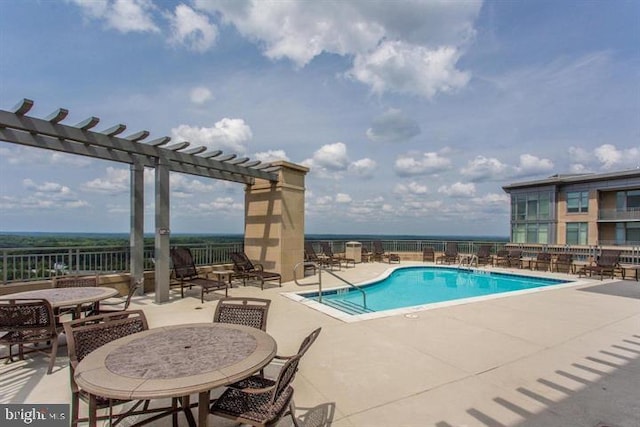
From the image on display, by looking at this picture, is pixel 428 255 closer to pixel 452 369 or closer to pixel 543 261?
pixel 543 261

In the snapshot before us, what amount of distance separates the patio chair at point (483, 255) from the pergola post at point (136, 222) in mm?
13000

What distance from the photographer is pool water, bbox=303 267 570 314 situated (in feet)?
24.8

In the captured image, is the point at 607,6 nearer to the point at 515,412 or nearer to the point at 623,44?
the point at 623,44

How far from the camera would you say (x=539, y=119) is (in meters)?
11.9

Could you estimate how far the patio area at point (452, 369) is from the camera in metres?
2.54

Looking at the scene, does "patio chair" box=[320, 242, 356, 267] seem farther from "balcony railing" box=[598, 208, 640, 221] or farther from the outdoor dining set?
"balcony railing" box=[598, 208, 640, 221]

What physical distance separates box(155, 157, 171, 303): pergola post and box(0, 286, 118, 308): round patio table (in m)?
2.10

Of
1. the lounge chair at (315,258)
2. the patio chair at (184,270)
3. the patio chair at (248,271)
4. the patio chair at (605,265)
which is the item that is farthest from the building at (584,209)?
the patio chair at (184,270)

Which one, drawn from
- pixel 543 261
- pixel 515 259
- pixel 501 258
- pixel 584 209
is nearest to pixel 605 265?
pixel 543 261

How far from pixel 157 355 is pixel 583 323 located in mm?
6291

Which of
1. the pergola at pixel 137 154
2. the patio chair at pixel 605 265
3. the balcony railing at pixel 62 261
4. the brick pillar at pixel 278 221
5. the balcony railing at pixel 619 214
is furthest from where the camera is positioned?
the balcony railing at pixel 619 214

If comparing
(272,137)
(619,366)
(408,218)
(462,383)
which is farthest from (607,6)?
(408,218)

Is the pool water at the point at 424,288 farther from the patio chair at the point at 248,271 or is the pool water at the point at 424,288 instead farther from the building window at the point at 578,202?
the building window at the point at 578,202

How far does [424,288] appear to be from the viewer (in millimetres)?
9922
